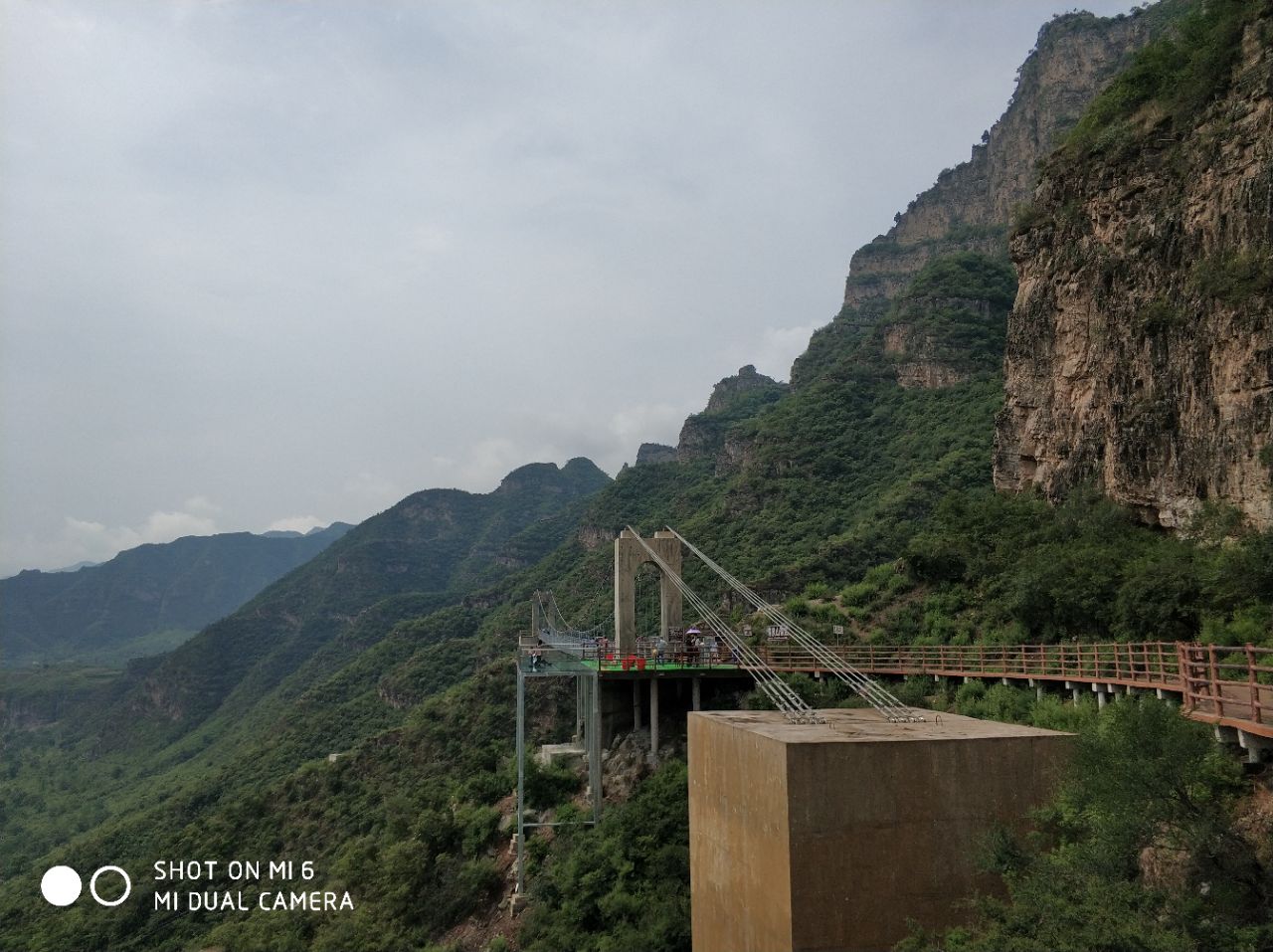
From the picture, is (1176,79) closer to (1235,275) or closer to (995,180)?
(1235,275)

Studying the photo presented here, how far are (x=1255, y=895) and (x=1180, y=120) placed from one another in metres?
22.8

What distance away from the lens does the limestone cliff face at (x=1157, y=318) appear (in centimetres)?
1930

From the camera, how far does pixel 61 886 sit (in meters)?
36.5

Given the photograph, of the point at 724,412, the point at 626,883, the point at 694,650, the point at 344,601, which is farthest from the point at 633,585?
the point at 344,601

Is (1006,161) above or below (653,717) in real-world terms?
above

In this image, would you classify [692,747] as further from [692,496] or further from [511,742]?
[692,496]

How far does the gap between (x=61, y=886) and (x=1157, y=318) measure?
4578cm

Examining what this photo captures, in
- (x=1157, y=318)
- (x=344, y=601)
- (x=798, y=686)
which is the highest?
(x=1157, y=318)

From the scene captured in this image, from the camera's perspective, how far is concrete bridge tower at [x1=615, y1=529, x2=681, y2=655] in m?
24.2

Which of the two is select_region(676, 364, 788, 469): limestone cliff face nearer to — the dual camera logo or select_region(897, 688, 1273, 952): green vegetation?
the dual camera logo

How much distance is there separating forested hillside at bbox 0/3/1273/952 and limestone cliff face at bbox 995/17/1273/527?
849 millimetres

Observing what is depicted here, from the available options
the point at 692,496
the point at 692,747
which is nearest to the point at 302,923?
the point at 692,747

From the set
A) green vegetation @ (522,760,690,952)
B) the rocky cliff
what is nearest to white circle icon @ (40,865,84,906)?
green vegetation @ (522,760,690,952)

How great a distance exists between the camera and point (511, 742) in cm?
3638
